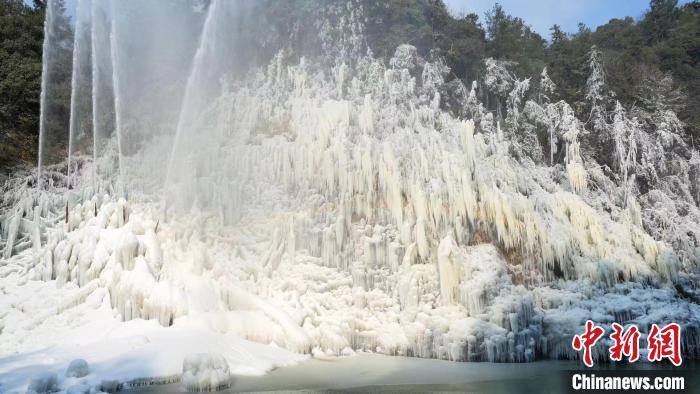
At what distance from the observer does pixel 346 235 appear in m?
13.7

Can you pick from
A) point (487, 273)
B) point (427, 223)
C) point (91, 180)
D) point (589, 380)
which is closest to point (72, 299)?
point (91, 180)

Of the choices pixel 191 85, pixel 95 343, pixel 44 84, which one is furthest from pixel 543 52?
pixel 95 343

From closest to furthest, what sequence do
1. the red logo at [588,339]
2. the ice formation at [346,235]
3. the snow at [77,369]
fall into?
the snow at [77,369]
the red logo at [588,339]
the ice formation at [346,235]

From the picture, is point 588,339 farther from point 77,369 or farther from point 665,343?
point 77,369

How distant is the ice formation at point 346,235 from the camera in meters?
12.3

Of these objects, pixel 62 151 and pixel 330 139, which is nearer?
pixel 330 139

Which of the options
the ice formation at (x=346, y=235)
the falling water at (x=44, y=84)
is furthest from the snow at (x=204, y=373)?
the falling water at (x=44, y=84)

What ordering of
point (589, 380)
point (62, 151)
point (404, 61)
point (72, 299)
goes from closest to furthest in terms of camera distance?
1. point (589, 380)
2. point (72, 299)
3. point (62, 151)
4. point (404, 61)

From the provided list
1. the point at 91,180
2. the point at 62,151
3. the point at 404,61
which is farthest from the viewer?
the point at 404,61

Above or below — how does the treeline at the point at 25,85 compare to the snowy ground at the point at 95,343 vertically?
above

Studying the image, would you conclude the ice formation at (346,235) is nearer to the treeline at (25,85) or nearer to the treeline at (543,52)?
the treeline at (25,85)

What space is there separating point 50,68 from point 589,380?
15873mm

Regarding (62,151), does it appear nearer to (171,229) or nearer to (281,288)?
(171,229)

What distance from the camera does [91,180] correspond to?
14.4m
